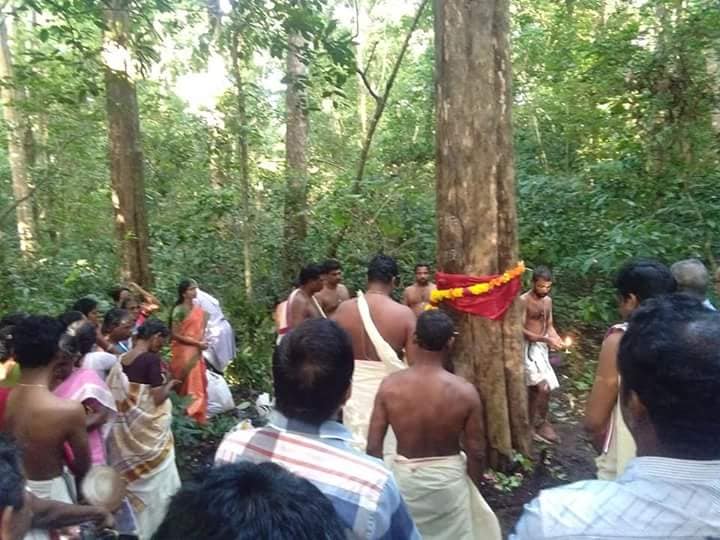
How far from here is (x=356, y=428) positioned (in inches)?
210

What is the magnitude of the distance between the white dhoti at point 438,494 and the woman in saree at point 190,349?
3.25m

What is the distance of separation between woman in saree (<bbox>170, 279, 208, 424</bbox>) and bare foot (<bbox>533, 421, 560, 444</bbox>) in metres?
3.20

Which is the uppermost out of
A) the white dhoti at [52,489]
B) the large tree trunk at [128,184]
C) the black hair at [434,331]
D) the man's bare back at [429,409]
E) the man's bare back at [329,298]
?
the large tree trunk at [128,184]

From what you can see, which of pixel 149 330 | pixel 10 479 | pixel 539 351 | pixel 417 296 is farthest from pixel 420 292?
pixel 10 479

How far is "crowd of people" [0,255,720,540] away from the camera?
1.44 metres

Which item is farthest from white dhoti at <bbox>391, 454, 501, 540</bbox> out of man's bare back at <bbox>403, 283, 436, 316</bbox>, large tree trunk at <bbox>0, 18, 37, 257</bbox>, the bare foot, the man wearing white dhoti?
large tree trunk at <bbox>0, 18, 37, 257</bbox>

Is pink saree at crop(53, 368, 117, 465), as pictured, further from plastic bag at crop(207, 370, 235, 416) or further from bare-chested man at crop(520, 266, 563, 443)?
bare-chested man at crop(520, 266, 563, 443)

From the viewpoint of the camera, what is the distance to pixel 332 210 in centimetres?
918

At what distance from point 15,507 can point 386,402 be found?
7.11 ft

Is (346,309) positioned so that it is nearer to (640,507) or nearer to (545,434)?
(545,434)

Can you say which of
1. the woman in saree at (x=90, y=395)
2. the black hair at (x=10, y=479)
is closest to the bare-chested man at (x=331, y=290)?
the woman in saree at (x=90, y=395)

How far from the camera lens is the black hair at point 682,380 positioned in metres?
1.51

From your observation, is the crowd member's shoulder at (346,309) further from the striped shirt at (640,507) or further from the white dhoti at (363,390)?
the striped shirt at (640,507)

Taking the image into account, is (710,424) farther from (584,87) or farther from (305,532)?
(584,87)
